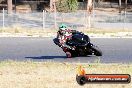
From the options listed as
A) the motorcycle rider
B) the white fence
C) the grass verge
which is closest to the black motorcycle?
the motorcycle rider

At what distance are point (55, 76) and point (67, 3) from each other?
39.2 m

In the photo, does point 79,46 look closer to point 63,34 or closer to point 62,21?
point 63,34

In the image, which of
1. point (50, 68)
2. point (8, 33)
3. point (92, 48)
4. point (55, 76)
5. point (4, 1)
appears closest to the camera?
point (55, 76)

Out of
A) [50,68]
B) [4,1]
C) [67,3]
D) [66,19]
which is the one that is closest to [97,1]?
[4,1]

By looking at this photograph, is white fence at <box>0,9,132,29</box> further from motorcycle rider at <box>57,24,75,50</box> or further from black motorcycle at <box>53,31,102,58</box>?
motorcycle rider at <box>57,24,75,50</box>

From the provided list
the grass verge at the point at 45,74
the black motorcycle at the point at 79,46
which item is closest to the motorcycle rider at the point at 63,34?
the black motorcycle at the point at 79,46

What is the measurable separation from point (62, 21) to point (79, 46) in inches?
975

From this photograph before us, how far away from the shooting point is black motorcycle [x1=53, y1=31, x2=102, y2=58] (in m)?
17.7

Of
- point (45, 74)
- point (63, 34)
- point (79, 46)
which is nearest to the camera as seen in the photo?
point (45, 74)

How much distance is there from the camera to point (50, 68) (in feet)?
46.6

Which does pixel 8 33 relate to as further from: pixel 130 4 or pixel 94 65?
pixel 130 4

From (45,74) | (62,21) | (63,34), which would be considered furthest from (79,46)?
(62,21)

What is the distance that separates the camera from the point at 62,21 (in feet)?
140

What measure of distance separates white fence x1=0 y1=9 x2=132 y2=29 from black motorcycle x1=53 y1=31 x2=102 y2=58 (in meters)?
21.7
